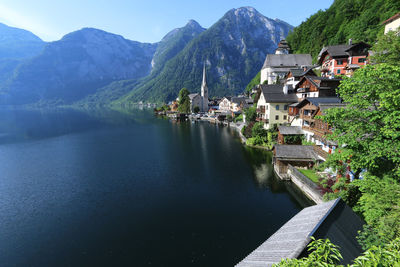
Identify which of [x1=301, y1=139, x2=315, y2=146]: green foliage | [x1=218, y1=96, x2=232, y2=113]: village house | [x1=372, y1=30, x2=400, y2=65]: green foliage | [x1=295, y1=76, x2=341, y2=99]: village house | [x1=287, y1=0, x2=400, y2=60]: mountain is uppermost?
[x1=287, y1=0, x2=400, y2=60]: mountain

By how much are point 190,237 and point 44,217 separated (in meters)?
21.3

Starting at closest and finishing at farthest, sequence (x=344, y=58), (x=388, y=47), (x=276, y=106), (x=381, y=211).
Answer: (x=381, y=211) → (x=388, y=47) → (x=276, y=106) → (x=344, y=58)

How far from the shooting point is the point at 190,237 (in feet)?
74.1

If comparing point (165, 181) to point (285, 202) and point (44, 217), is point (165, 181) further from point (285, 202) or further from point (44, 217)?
point (285, 202)

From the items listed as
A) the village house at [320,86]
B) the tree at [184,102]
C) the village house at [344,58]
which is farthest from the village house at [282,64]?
the tree at [184,102]

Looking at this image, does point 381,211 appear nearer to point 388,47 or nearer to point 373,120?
point 373,120

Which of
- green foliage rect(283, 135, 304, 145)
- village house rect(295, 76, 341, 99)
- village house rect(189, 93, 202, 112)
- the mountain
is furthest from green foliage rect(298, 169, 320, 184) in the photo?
village house rect(189, 93, 202, 112)

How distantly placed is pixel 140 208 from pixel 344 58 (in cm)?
7698

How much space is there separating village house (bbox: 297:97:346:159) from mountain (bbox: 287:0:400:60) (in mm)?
51433

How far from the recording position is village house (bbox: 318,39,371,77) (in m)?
62.9

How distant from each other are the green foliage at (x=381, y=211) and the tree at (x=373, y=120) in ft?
4.04

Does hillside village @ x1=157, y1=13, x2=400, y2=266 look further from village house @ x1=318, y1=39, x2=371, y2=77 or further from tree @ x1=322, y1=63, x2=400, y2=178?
tree @ x1=322, y1=63, x2=400, y2=178

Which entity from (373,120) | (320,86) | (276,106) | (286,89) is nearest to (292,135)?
(320,86)

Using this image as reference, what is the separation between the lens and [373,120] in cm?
1605
